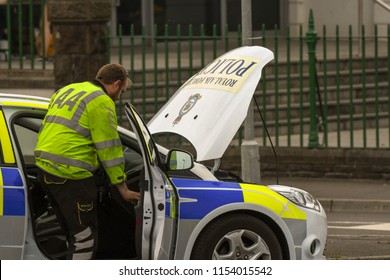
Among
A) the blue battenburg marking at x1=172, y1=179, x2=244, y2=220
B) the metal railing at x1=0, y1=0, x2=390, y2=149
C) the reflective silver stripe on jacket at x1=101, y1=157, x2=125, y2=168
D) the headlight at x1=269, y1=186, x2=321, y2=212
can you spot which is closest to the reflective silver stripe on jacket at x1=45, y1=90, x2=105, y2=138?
the reflective silver stripe on jacket at x1=101, y1=157, x2=125, y2=168

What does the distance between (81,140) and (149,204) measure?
0.61 m

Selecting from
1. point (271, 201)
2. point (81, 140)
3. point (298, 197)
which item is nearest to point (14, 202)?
point (81, 140)

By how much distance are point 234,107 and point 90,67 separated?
28.8 ft

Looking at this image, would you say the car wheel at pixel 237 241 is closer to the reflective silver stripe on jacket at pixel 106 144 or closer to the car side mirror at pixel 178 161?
the car side mirror at pixel 178 161

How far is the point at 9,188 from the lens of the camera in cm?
863

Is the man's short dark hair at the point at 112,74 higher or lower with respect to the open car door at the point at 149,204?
higher

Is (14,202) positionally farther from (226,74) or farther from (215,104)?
(226,74)

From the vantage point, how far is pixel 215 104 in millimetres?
9258

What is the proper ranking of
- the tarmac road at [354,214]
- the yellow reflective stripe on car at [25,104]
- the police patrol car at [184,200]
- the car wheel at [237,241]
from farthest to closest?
the tarmac road at [354,214] → the yellow reflective stripe on car at [25,104] → the car wheel at [237,241] → the police patrol car at [184,200]

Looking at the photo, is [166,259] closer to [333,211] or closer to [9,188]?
[9,188]

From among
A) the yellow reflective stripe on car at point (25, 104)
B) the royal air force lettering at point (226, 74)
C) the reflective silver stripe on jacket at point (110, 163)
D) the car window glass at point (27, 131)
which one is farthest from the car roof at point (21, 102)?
the royal air force lettering at point (226, 74)

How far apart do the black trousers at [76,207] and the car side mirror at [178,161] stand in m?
0.52

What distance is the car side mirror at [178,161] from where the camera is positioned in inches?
350
